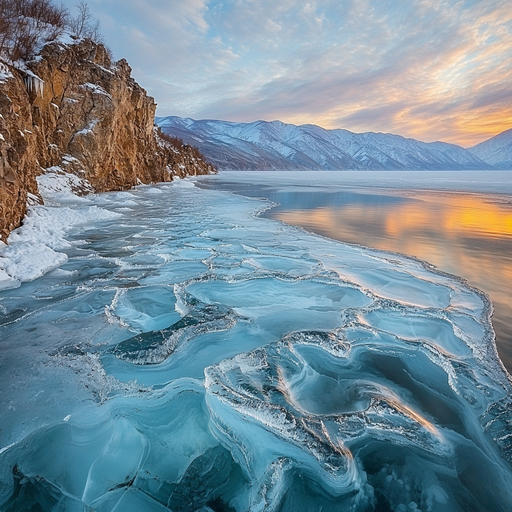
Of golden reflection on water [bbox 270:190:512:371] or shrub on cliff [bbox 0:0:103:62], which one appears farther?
shrub on cliff [bbox 0:0:103:62]

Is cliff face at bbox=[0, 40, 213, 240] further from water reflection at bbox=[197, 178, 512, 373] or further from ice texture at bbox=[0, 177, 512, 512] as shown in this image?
water reflection at bbox=[197, 178, 512, 373]

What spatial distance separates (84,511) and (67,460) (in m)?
0.47

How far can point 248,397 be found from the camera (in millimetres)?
3002

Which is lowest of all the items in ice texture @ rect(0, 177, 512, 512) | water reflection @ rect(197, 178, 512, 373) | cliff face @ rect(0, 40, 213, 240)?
ice texture @ rect(0, 177, 512, 512)

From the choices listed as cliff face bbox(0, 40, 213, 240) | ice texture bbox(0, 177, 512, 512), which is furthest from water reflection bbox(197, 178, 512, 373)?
cliff face bbox(0, 40, 213, 240)

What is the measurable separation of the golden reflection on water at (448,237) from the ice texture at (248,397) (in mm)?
649

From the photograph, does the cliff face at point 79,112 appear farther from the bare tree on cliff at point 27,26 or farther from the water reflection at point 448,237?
the water reflection at point 448,237

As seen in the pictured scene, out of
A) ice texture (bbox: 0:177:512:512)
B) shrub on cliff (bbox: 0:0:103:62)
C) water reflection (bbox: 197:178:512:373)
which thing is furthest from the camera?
shrub on cliff (bbox: 0:0:103:62)

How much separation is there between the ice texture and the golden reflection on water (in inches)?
25.6

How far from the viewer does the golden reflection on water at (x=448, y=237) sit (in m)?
6.32

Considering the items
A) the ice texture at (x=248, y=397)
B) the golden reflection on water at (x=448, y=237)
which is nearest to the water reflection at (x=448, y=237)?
the golden reflection on water at (x=448, y=237)

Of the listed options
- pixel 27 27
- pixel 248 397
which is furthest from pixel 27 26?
pixel 248 397

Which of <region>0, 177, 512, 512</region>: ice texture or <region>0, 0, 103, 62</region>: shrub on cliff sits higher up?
<region>0, 0, 103, 62</region>: shrub on cliff

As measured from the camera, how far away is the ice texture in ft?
7.30
